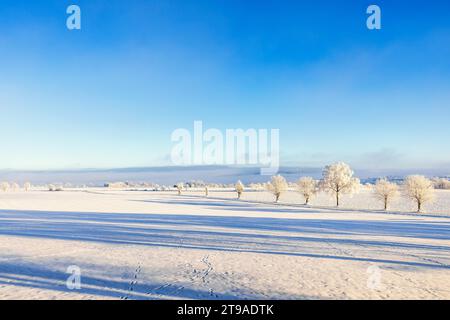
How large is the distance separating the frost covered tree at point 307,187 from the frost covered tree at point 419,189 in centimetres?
2205

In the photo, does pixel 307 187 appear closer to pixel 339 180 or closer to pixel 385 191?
pixel 339 180

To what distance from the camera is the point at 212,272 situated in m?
12.8

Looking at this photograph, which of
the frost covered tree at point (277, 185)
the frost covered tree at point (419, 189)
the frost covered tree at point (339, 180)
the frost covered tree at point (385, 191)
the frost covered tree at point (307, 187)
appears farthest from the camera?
the frost covered tree at point (277, 185)

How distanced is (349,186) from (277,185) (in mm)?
22413

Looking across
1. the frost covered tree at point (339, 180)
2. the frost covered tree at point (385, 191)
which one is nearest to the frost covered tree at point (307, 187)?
the frost covered tree at point (339, 180)

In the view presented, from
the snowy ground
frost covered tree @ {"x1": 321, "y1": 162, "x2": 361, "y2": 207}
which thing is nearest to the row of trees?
frost covered tree @ {"x1": 321, "y1": 162, "x2": 361, "y2": 207}

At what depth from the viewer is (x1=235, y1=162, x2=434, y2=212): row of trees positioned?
197ft

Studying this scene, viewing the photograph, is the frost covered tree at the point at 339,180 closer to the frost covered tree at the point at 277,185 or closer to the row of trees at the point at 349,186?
the row of trees at the point at 349,186

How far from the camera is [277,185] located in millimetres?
91062

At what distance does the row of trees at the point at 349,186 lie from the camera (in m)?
60.0

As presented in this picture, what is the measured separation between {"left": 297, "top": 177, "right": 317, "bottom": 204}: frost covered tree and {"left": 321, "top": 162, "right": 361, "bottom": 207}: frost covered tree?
3679 mm
